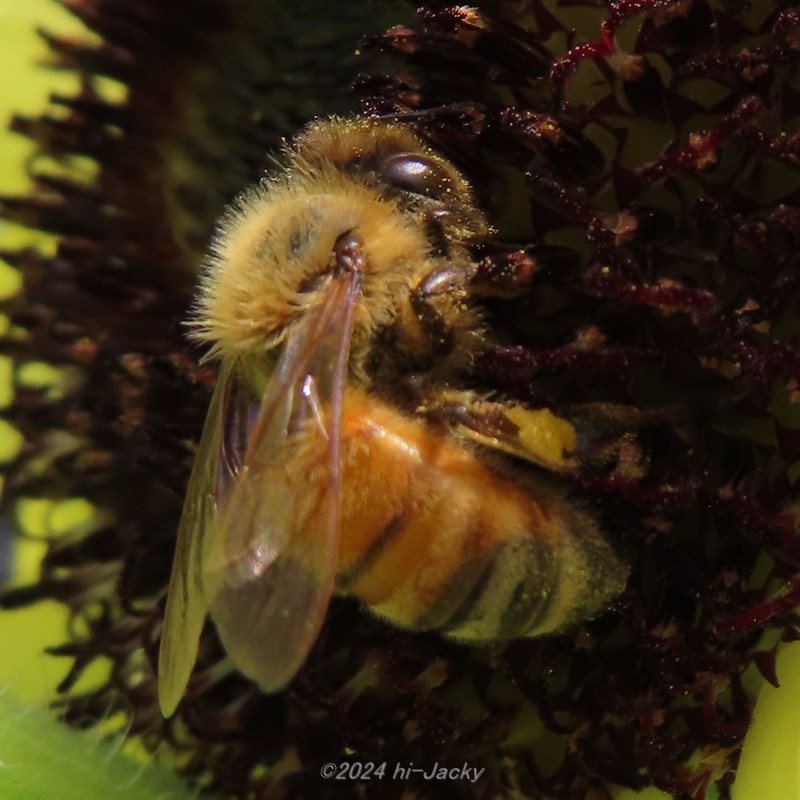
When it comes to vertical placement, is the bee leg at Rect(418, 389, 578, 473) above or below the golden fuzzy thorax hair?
below

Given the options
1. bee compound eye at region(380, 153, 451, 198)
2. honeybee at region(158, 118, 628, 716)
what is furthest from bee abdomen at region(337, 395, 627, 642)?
bee compound eye at region(380, 153, 451, 198)

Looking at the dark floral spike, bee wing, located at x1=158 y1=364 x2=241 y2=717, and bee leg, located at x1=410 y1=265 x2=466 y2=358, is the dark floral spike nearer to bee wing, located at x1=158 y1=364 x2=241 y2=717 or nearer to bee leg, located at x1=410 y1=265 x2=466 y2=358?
bee leg, located at x1=410 y1=265 x2=466 y2=358

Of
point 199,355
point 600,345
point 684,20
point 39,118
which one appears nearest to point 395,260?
point 600,345

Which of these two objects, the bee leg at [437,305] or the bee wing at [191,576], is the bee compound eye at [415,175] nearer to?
the bee leg at [437,305]

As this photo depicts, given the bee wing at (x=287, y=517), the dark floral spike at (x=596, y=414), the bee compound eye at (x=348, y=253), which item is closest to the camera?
the bee wing at (x=287, y=517)

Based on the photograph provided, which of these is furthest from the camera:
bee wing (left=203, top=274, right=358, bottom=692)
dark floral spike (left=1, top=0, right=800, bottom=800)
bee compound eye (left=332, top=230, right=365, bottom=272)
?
dark floral spike (left=1, top=0, right=800, bottom=800)

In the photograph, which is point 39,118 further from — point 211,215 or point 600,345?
point 600,345

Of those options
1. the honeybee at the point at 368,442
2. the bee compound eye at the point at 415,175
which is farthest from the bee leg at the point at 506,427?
the bee compound eye at the point at 415,175
